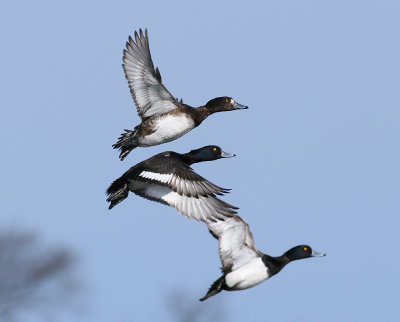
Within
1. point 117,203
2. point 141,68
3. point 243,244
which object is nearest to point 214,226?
point 243,244

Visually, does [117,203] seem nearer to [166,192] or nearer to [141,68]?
[166,192]

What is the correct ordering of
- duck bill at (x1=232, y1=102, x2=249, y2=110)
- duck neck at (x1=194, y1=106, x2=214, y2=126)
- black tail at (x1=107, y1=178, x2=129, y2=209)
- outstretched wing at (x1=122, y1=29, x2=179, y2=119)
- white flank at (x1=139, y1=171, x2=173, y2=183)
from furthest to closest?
1. duck bill at (x1=232, y1=102, x2=249, y2=110)
2. outstretched wing at (x1=122, y1=29, x2=179, y2=119)
3. duck neck at (x1=194, y1=106, x2=214, y2=126)
4. black tail at (x1=107, y1=178, x2=129, y2=209)
5. white flank at (x1=139, y1=171, x2=173, y2=183)

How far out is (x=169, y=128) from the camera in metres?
15.2

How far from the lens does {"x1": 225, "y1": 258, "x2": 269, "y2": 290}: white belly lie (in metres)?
14.4

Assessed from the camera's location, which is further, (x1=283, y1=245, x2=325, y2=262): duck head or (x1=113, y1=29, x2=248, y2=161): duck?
(x1=283, y1=245, x2=325, y2=262): duck head

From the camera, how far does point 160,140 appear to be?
50.3ft

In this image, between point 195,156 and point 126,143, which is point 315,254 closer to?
point 195,156

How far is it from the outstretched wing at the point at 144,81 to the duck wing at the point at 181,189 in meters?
1.33

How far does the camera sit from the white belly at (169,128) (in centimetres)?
1525

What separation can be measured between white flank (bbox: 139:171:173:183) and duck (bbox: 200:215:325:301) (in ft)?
3.30

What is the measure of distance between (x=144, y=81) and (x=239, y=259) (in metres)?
3.17

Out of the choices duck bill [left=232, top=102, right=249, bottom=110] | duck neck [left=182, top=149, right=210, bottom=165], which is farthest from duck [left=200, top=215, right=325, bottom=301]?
duck bill [left=232, top=102, right=249, bottom=110]

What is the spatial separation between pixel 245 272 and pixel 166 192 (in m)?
1.56

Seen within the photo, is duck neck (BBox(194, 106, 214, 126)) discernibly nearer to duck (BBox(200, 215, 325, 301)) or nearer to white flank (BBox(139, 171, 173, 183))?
white flank (BBox(139, 171, 173, 183))
